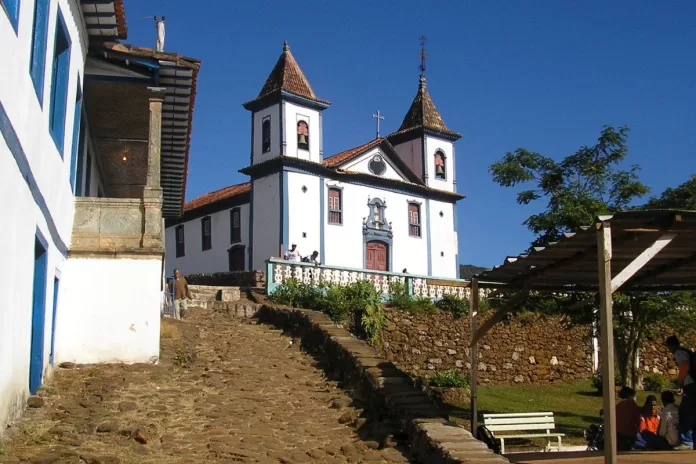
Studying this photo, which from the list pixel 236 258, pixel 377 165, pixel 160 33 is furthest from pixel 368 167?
pixel 160 33

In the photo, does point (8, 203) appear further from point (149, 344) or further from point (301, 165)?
point (301, 165)

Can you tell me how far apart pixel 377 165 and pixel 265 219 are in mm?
5445

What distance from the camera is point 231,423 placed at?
30.7ft

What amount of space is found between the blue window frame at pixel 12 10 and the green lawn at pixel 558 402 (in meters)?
10.9

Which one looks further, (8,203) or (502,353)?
(502,353)

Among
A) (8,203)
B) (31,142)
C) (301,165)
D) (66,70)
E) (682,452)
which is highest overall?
(301,165)

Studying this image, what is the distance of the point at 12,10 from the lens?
7.02m

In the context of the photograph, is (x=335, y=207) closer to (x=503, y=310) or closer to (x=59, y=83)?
(x=503, y=310)

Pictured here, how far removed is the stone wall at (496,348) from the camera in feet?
65.7

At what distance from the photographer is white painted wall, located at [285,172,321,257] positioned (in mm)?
30828

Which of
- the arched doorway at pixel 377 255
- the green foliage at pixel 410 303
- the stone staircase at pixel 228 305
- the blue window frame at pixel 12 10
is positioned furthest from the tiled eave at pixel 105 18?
the arched doorway at pixel 377 255

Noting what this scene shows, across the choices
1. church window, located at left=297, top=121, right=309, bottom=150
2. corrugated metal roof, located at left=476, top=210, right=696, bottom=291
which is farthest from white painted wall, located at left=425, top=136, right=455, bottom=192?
corrugated metal roof, located at left=476, top=210, right=696, bottom=291

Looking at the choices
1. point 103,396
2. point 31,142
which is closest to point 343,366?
point 103,396

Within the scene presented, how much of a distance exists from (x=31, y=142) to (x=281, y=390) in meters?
4.59
